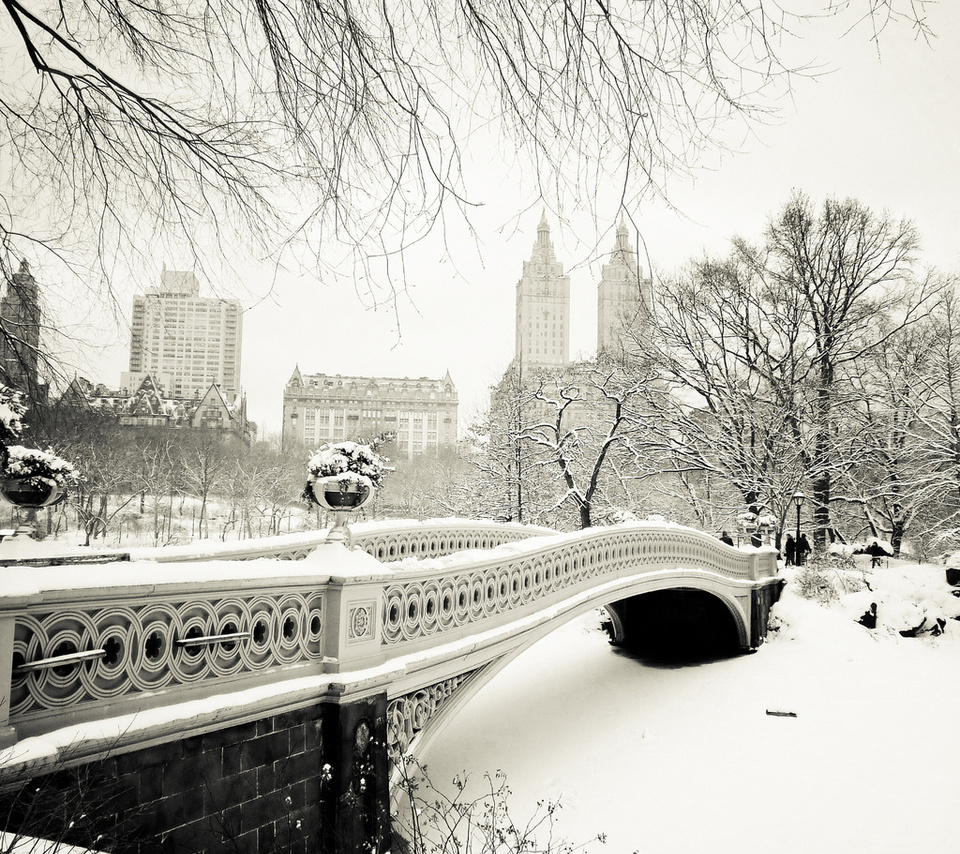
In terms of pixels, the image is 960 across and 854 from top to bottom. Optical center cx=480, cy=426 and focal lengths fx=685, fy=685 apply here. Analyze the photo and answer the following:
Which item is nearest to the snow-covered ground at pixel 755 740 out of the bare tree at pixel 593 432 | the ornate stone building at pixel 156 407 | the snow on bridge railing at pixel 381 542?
the snow on bridge railing at pixel 381 542

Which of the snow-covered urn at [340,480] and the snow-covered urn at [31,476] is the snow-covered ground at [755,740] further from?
the snow-covered urn at [31,476]

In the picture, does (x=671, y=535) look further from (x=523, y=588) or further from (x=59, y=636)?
(x=59, y=636)

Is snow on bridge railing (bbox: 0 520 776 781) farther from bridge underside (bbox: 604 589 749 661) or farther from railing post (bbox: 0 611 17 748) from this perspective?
bridge underside (bbox: 604 589 749 661)

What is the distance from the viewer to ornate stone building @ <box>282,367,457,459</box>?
55.0m

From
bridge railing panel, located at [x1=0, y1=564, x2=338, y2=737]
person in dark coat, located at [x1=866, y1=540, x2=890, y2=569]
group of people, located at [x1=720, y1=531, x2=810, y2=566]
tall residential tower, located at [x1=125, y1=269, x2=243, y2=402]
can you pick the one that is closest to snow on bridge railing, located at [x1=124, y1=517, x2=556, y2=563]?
bridge railing panel, located at [x1=0, y1=564, x2=338, y2=737]

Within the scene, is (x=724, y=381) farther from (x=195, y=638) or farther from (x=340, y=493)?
(x=195, y=638)

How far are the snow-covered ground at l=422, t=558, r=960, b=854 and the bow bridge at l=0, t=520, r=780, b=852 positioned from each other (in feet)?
7.53

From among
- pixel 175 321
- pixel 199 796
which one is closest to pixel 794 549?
pixel 199 796

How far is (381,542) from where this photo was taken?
1030cm

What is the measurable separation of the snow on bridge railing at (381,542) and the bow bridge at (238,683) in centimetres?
6

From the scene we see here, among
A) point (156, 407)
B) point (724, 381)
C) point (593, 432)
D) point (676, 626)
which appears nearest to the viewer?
point (676, 626)

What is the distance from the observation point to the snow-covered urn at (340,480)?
567 centimetres

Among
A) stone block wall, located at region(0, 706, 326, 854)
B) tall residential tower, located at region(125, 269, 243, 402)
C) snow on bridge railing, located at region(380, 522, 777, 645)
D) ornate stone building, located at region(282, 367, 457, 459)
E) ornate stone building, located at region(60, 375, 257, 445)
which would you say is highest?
ornate stone building, located at region(282, 367, 457, 459)

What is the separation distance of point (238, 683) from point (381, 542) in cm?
608
